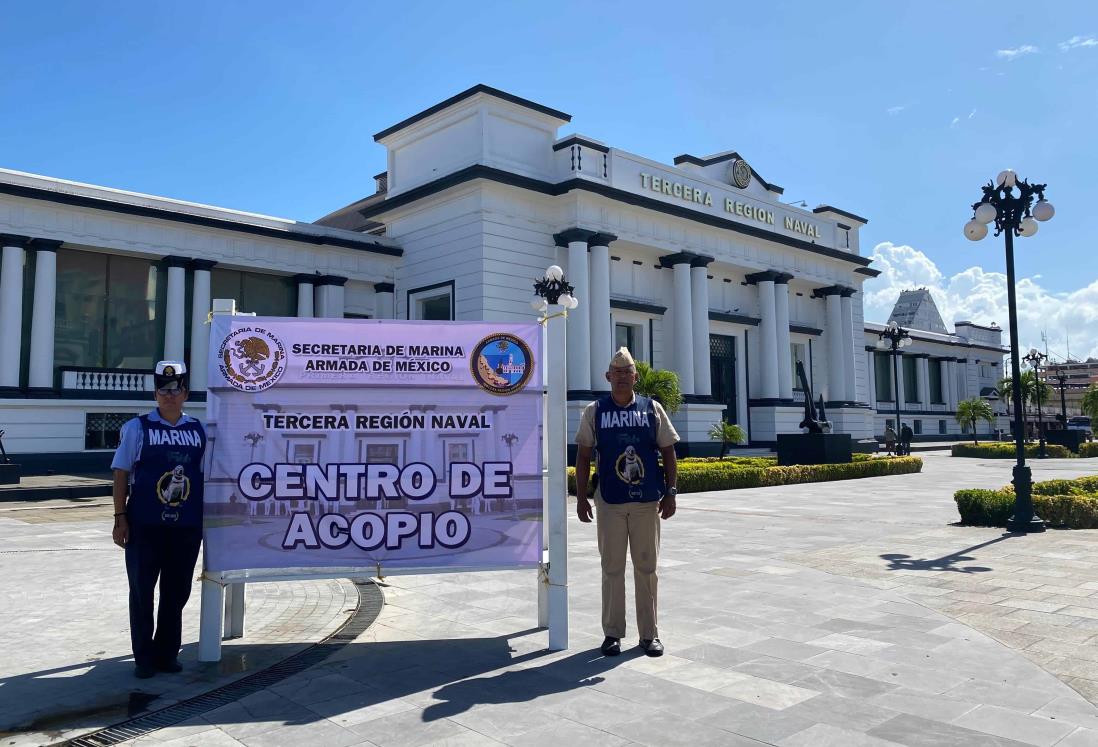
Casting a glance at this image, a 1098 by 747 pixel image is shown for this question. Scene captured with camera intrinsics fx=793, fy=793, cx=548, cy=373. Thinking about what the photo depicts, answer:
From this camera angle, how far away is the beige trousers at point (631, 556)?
5.61 meters

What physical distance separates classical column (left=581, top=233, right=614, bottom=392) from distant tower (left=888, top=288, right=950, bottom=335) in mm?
72813

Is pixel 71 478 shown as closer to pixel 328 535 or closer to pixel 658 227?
pixel 328 535

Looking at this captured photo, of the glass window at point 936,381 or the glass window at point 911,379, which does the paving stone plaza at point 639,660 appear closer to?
the glass window at point 911,379

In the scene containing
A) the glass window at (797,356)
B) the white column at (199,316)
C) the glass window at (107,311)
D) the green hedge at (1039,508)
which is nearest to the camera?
the green hedge at (1039,508)

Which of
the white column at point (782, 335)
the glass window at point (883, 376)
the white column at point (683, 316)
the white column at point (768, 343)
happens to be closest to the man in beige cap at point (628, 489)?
the white column at point (683, 316)

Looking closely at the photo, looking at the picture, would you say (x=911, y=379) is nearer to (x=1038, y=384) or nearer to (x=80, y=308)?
(x=1038, y=384)

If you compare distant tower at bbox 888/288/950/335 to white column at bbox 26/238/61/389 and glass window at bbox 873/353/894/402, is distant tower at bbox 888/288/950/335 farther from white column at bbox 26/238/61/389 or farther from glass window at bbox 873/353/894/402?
white column at bbox 26/238/61/389

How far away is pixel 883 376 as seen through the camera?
57.9m

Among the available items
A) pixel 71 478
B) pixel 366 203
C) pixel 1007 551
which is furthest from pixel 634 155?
pixel 1007 551

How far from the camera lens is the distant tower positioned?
93.6 m

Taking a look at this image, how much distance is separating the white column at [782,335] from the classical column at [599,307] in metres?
12.1

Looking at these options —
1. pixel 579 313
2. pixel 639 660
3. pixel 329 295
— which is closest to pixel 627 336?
pixel 579 313

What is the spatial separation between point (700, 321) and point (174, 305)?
2097 cm

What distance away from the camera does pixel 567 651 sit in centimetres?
564
